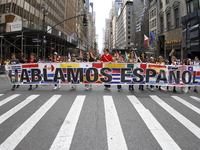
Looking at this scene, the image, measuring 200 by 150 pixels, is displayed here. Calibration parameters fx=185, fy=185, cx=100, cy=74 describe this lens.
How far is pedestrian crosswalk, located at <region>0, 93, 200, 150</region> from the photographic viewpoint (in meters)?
3.78

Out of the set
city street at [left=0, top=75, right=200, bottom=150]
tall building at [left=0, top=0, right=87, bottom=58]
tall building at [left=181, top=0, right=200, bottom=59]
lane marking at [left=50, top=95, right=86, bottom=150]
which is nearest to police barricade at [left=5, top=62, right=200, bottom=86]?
city street at [left=0, top=75, right=200, bottom=150]

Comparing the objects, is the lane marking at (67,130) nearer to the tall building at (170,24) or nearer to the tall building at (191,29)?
the tall building at (191,29)

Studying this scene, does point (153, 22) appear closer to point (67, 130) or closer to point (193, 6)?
point (193, 6)

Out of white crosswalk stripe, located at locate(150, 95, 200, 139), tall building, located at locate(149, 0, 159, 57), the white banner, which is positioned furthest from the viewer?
tall building, located at locate(149, 0, 159, 57)

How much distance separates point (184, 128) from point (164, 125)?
48 cm

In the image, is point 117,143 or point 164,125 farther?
point 164,125

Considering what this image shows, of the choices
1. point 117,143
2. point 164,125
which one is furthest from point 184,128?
point 117,143

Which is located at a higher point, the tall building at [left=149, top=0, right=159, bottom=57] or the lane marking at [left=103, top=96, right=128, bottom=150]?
the tall building at [left=149, top=0, right=159, bottom=57]

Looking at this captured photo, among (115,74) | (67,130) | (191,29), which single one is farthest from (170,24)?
(67,130)

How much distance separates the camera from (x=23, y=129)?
14.9 feet

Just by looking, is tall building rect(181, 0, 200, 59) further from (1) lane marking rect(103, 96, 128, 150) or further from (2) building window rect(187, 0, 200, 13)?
(1) lane marking rect(103, 96, 128, 150)

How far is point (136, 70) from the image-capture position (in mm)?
9805

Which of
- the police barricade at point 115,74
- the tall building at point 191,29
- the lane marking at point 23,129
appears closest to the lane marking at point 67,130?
the lane marking at point 23,129

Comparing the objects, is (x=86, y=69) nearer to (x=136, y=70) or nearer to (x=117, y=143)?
(x=136, y=70)
